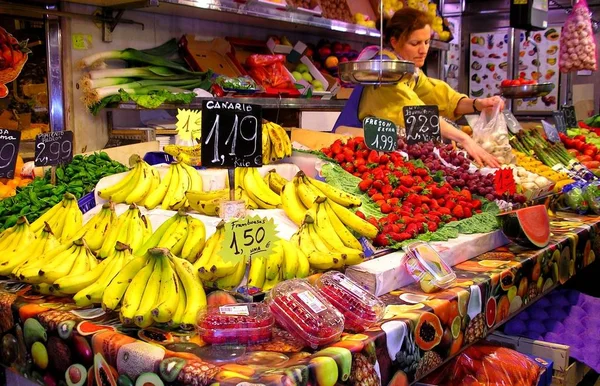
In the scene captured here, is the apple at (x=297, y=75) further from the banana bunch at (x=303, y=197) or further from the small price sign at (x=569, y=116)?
the banana bunch at (x=303, y=197)

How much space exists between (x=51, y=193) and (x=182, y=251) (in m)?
1.08

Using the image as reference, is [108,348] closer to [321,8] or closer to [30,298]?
[30,298]

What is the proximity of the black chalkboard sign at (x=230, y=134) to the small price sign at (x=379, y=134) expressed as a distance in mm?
1009

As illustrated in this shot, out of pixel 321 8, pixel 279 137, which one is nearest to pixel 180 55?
pixel 321 8

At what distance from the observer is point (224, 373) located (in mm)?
1391

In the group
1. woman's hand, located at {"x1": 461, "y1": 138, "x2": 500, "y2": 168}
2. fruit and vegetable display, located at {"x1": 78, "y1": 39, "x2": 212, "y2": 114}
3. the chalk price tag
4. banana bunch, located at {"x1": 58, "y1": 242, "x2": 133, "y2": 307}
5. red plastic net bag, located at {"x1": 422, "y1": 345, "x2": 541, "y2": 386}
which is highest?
fruit and vegetable display, located at {"x1": 78, "y1": 39, "x2": 212, "y2": 114}

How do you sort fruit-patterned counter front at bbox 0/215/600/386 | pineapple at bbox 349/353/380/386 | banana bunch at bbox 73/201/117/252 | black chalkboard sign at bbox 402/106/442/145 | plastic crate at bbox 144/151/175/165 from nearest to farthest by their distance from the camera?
1. fruit-patterned counter front at bbox 0/215/600/386
2. pineapple at bbox 349/353/380/386
3. banana bunch at bbox 73/201/117/252
4. plastic crate at bbox 144/151/175/165
5. black chalkboard sign at bbox 402/106/442/145

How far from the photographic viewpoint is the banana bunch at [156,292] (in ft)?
5.26

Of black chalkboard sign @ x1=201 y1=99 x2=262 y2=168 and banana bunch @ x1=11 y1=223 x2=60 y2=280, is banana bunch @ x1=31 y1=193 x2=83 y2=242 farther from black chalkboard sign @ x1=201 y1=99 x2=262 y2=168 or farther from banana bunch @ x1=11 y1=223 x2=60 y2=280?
black chalkboard sign @ x1=201 y1=99 x2=262 y2=168

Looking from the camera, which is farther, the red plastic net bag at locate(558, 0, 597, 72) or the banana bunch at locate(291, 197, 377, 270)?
the red plastic net bag at locate(558, 0, 597, 72)

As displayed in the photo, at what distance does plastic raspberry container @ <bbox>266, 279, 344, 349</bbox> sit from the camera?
1568 millimetres

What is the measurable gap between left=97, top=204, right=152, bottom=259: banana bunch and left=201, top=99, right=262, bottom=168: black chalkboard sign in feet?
1.02

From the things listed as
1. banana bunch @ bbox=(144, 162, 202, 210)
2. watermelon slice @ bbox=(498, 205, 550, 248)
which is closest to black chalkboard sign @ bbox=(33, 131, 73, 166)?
banana bunch @ bbox=(144, 162, 202, 210)

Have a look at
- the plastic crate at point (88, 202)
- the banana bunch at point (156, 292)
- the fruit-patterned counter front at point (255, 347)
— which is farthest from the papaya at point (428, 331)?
the plastic crate at point (88, 202)
